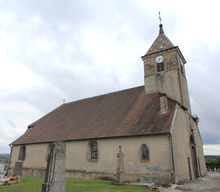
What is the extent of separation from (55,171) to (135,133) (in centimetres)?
731

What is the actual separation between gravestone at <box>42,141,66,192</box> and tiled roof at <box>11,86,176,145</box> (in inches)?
269

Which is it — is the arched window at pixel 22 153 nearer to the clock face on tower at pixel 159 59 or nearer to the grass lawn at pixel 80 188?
the grass lawn at pixel 80 188

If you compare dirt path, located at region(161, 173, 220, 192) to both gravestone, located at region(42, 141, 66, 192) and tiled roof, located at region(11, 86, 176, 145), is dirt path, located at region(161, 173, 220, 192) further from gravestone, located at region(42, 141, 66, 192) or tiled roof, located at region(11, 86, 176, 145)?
gravestone, located at region(42, 141, 66, 192)

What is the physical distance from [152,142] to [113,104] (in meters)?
7.27

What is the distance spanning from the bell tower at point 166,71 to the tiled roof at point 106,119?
1.25 metres

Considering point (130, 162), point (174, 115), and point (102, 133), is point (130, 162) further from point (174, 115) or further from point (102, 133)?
point (174, 115)

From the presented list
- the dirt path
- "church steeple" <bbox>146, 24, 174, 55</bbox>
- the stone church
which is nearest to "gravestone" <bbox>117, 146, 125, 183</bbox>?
the stone church

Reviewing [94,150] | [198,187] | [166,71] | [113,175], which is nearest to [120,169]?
[113,175]

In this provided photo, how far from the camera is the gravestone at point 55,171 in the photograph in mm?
7211

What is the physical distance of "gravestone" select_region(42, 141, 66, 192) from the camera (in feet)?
23.7

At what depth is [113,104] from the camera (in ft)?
63.3

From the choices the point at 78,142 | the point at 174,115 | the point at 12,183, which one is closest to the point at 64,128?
the point at 78,142

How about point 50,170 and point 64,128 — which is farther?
point 64,128

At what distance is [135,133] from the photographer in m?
13.5
